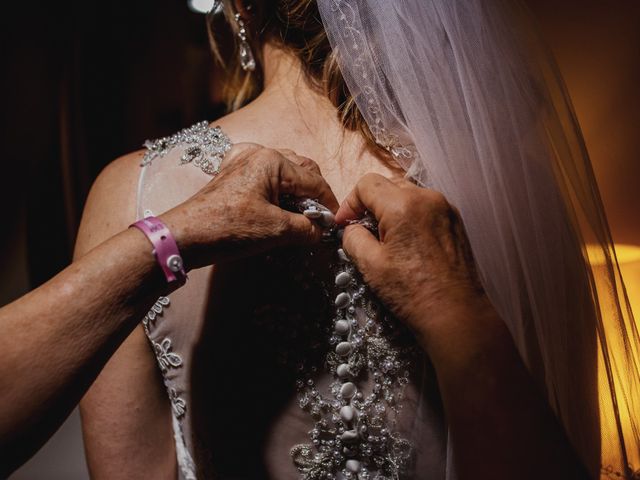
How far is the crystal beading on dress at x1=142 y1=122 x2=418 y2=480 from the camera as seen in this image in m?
0.70

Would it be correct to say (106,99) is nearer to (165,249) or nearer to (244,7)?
(244,7)

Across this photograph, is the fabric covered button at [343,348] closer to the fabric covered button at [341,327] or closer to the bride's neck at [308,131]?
the fabric covered button at [341,327]

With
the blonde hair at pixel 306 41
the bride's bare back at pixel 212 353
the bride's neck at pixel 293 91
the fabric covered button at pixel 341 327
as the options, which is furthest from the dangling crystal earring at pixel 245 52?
the fabric covered button at pixel 341 327

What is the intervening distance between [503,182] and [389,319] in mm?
250

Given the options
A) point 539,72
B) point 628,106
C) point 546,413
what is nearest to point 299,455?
point 546,413

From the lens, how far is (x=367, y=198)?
65 cm

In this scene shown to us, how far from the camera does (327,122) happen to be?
78cm

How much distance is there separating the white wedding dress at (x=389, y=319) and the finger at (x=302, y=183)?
0.08 meters

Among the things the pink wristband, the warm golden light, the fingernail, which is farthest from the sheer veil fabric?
the pink wristband

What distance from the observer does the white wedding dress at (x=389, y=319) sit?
70 centimetres

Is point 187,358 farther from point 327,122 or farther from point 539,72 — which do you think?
point 539,72

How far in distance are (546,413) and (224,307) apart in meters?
0.43

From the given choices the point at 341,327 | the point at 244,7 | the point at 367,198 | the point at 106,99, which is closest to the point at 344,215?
the point at 367,198

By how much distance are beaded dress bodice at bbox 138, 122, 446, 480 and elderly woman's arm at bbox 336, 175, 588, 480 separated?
9cm
